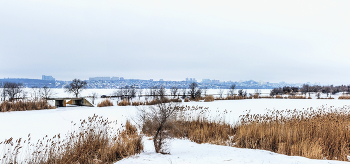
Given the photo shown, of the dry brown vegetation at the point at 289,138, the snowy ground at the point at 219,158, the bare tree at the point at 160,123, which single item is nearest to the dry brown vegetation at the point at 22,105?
the dry brown vegetation at the point at 289,138

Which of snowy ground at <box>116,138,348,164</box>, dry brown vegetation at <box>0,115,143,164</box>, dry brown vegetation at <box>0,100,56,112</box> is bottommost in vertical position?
snowy ground at <box>116,138,348,164</box>

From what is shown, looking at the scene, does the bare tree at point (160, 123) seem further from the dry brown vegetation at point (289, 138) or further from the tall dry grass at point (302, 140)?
the tall dry grass at point (302, 140)

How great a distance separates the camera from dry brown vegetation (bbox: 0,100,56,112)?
8.72 meters

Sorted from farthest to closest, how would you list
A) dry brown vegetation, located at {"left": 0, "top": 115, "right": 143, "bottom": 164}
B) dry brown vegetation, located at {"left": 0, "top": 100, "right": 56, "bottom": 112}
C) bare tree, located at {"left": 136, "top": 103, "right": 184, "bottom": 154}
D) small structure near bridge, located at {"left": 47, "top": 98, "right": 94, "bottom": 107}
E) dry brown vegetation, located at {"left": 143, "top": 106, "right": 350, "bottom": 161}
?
small structure near bridge, located at {"left": 47, "top": 98, "right": 94, "bottom": 107} < dry brown vegetation, located at {"left": 0, "top": 100, "right": 56, "bottom": 112} < dry brown vegetation, located at {"left": 143, "top": 106, "right": 350, "bottom": 161} < bare tree, located at {"left": 136, "top": 103, "right": 184, "bottom": 154} < dry brown vegetation, located at {"left": 0, "top": 115, "right": 143, "bottom": 164}

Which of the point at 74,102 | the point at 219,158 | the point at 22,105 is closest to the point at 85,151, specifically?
the point at 219,158

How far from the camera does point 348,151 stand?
15.0 feet

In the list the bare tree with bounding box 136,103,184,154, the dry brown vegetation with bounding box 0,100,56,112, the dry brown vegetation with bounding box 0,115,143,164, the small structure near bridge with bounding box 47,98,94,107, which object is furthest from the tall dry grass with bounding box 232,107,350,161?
the small structure near bridge with bounding box 47,98,94,107

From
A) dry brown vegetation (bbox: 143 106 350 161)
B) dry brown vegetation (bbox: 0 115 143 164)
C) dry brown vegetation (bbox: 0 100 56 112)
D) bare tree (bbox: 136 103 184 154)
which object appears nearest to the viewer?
dry brown vegetation (bbox: 0 115 143 164)

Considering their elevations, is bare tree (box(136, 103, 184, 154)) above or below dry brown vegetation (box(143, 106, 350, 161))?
above

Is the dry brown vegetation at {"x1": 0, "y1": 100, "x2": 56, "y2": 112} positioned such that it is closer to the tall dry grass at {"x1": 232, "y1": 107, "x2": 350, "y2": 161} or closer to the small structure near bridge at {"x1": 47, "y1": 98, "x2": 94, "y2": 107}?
the small structure near bridge at {"x1": 47, "y1": 98, "x2": 94, "y2": 107}

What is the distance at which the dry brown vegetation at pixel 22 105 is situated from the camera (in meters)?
8.72

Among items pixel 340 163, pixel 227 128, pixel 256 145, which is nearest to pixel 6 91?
pixel 227 128

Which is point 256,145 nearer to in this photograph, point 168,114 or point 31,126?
point 168,114

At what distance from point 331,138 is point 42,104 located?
479 inches
